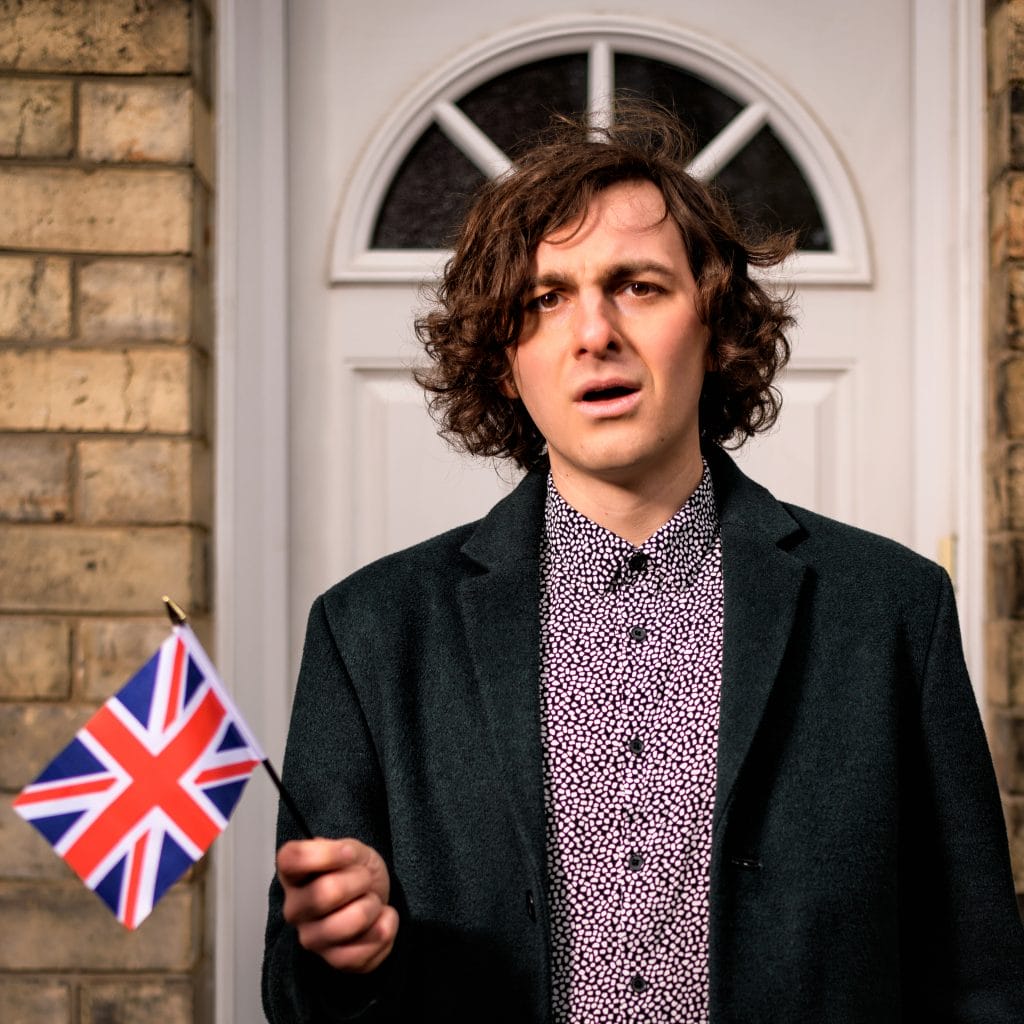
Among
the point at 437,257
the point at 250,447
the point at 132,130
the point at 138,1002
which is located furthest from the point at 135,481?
the point at 138,1002

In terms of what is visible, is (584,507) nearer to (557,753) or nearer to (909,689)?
(557,753)

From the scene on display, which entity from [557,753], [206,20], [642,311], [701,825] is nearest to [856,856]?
[701,825]

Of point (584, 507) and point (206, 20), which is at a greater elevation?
point (206, 20)

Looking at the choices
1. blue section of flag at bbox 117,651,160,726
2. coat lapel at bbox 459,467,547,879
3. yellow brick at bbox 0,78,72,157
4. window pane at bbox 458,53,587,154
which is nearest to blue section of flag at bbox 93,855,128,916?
blue section of flag at bbox 117,651,160,726

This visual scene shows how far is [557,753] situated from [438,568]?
0.87 feet

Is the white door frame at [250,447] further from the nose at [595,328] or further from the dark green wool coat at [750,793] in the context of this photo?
the nose at [595,328]

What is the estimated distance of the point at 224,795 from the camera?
1.01 metres

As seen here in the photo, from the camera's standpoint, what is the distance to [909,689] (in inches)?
51.4

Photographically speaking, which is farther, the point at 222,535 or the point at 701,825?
the point at 222,535

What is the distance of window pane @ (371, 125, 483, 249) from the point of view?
2.27 meters

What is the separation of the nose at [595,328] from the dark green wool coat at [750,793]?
0.75 ft

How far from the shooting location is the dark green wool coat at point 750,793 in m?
1.20

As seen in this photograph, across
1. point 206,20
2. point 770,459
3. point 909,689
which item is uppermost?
point 206,20

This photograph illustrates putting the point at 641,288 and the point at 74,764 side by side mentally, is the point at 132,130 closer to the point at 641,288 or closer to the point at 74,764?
the point at 641,288
